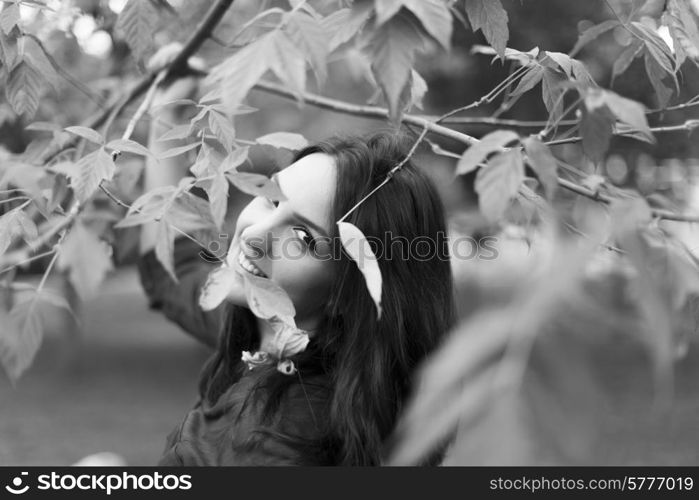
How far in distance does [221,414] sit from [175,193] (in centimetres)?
59

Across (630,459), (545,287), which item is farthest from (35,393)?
(545,287)

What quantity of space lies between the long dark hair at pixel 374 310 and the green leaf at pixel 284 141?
0.12 m

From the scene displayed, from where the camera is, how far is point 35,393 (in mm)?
7570

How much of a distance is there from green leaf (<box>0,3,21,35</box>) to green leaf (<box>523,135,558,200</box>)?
2.87ft

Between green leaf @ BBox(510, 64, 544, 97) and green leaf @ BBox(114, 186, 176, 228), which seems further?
green leaf @ BBox(510, 64, 544, 97)

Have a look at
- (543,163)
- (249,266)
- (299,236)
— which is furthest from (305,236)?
(543,163)

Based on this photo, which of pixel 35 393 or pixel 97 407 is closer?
pixel 97 407

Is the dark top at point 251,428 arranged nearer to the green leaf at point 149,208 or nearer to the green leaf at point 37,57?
the green leaf at point 149,208

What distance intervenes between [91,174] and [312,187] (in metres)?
0.41

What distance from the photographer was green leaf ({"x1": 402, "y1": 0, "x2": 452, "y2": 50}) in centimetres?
80

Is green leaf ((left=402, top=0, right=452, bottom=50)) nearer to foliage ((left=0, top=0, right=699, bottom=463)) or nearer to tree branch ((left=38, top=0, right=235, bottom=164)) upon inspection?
foliage ((left=0, top=0, right=699, bottom=463))

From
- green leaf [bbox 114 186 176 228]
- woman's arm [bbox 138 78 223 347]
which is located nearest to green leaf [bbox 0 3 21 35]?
green leaf [bbox 114 186 176 228]

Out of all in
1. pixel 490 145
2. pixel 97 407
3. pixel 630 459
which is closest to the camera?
pixel 490 145
